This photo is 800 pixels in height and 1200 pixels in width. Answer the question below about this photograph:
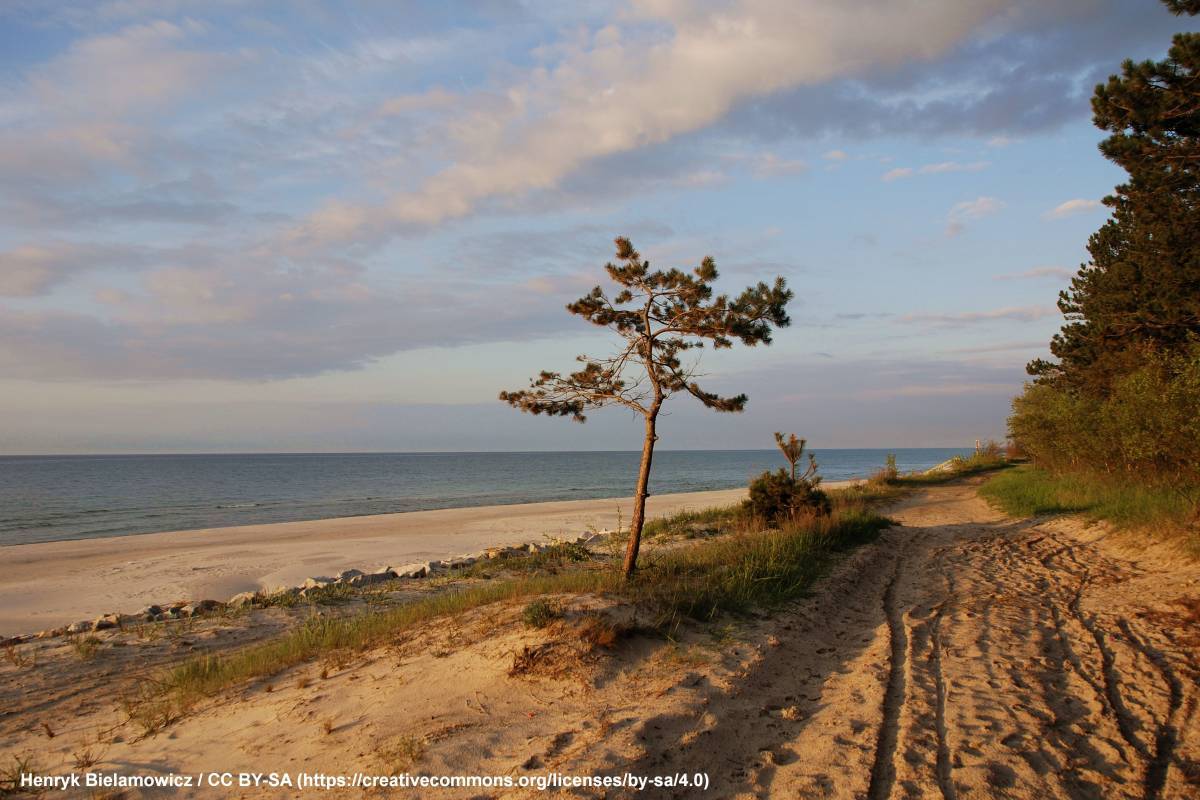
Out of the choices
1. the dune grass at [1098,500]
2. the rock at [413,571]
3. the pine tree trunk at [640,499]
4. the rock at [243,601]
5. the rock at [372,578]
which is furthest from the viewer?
the rock at [413,571]

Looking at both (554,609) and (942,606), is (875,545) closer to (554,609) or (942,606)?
(942,606)

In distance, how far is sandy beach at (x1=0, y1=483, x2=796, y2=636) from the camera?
14.9m

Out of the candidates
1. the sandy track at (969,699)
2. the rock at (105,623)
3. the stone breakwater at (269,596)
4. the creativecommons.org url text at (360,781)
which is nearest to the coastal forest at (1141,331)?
the sandy track at (969,699)

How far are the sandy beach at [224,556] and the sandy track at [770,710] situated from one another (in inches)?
283

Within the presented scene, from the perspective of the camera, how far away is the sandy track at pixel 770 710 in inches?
180

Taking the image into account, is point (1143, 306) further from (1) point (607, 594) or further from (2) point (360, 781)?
(2) point (360, 781)

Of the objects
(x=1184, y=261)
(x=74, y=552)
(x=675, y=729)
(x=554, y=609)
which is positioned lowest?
(x=74, y=552)

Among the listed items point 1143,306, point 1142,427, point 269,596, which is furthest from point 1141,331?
point 269,596

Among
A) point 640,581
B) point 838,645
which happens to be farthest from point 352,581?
point 838,645

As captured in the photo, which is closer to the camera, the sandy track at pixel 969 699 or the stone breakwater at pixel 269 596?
the sandy track at pixel 969 699

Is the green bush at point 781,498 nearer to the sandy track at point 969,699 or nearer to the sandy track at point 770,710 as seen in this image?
the sandy track at point 969,699

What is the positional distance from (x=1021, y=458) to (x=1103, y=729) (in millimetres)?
51443

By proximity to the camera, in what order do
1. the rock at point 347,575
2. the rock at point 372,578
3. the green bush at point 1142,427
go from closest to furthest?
the green bush at point 1142,427
the rock at point 372,578
the rock at point 347,575

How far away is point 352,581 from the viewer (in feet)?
49.0
